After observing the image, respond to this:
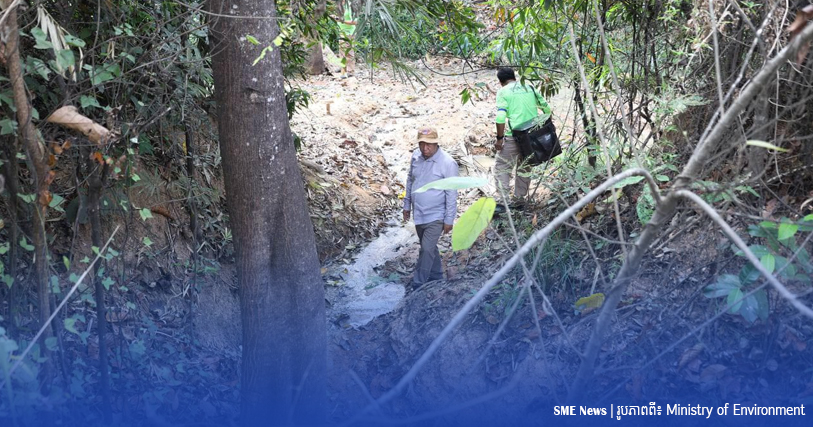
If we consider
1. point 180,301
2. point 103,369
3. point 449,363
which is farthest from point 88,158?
point 449,363

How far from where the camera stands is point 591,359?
2.16 meters

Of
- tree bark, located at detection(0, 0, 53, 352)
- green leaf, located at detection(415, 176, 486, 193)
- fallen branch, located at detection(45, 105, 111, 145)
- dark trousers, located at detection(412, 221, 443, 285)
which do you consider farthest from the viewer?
dark trousers, located at detection(412, 221, 443, 285)

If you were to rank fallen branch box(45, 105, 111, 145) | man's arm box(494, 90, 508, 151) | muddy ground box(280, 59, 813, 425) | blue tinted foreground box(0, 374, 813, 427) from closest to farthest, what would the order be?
fallen branch box(45, 105, 111, 145) < blue tinted foreground box(0, 374, 813, 427) < muddy ground box(280, 59, 813, 425) < man's arm box(494, 90, 508, 151)

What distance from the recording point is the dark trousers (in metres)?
6.32

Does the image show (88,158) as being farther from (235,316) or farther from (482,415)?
(482,415)

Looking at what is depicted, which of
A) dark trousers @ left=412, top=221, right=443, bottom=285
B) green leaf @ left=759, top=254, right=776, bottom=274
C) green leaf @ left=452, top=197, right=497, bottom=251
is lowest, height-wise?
dark trousers @ left=412, top=221, right=443, bottom=285

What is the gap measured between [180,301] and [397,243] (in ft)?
10.4

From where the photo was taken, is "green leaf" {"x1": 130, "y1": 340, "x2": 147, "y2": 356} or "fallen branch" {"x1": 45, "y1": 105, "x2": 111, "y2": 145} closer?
"fallen branch" {"x1": 45, "y1": 105, "x2": 111, "y2": 145}

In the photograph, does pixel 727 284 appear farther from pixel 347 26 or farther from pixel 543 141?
pixel 543 141

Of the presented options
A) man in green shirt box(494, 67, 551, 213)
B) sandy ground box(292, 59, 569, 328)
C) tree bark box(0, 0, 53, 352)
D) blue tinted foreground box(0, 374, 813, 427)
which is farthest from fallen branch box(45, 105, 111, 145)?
man in green shirt box(494, 67, 551, 213)

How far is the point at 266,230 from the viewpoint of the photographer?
→ 3.97 meters

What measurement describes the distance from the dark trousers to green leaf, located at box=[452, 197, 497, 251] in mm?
4255

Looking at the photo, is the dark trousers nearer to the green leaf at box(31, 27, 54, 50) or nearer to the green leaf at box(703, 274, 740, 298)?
the green leaf at box(703, 274, 740, 298)

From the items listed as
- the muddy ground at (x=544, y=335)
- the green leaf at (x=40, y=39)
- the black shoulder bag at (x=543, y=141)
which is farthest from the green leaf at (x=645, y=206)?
the green leaf at (x=40, y=39)
